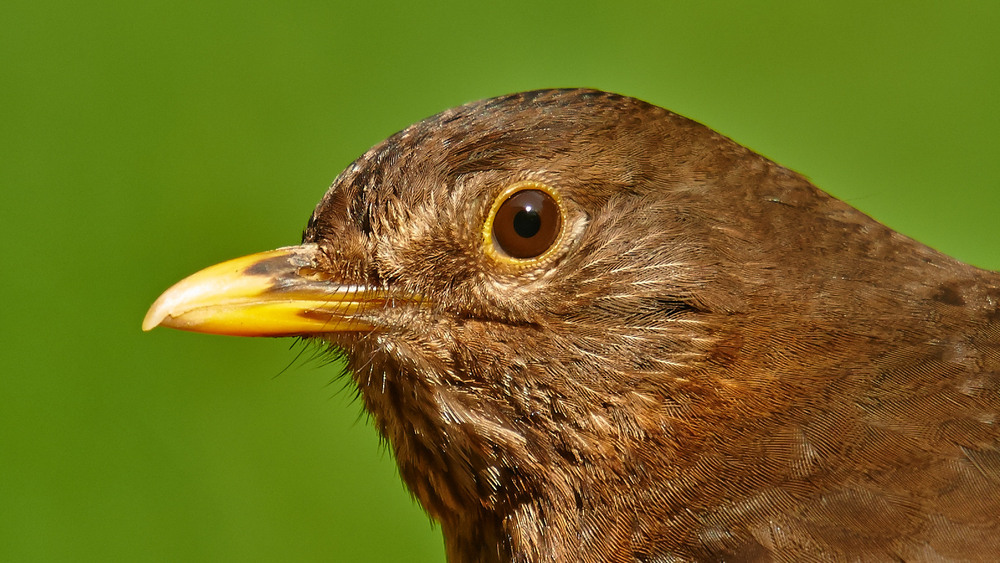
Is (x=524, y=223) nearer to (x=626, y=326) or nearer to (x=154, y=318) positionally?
(x=626, y=326)

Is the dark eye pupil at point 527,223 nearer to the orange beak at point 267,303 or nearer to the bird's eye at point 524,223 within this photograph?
the bird's eye at point 524,223

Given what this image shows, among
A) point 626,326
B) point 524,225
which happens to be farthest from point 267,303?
point 626,326

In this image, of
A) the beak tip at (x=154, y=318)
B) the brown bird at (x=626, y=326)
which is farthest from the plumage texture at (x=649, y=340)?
the beak tip at (x=154, y=318)

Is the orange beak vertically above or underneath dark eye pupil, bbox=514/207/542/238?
underneath

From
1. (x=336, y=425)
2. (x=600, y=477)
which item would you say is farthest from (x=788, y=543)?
(x=336, y=425)

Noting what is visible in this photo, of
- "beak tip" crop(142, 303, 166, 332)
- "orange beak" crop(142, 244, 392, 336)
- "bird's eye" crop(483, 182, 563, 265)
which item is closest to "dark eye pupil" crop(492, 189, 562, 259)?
"bird's eye" crop(483, 182, 563, 265)

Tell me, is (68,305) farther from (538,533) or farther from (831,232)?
(831,232)

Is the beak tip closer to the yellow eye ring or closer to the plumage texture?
the plumage texture
